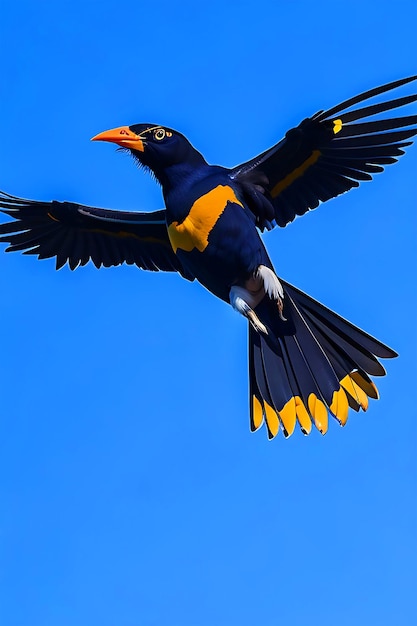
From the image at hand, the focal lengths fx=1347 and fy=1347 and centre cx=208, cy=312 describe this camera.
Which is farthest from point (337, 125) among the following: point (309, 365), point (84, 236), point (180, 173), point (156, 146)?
point (84, 236)

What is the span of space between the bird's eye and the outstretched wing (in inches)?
21.9

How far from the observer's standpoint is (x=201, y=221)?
29.0 ft

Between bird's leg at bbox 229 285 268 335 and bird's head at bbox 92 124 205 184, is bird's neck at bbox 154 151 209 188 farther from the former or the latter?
bird's leg at bbox 229 285 268 335

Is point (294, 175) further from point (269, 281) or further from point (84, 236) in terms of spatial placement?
point (84, 236)

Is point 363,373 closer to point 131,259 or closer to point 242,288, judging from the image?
point 242,288

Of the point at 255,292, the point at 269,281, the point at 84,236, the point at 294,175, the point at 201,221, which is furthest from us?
the point at 84,236

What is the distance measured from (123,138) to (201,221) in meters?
0.83

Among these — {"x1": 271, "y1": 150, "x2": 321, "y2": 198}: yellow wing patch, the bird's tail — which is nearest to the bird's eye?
{"x1": 271, "y1": 150, "x2": 321, "y2": 198}: yellow wing patch

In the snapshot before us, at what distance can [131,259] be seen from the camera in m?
10.4

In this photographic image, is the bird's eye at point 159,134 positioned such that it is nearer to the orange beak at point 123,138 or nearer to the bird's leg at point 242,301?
the orange beak at point 123,138

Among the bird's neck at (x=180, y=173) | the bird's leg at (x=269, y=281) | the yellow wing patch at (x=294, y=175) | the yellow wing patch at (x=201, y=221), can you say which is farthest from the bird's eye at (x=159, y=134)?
the bird's leg at (x=269, y=281)

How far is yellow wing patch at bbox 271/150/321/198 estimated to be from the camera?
9422mm

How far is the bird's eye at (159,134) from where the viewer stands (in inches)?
361

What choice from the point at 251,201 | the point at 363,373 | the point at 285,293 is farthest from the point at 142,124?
the point at 363,373
